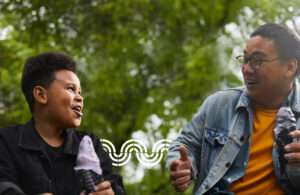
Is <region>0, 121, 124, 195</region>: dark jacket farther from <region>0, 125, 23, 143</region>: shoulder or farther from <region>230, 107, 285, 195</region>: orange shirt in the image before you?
<region>230, 107, 285, 195</region>: orange shirt

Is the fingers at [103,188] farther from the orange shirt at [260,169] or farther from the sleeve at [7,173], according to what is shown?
the orange shirt at [260,169]

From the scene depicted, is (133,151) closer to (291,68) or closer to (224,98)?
(224,98)

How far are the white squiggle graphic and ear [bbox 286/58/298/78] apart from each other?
0.89m

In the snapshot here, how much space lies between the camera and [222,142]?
3867 millimetres

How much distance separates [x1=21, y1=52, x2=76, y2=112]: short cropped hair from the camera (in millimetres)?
3723

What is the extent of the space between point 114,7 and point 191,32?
1.51 m

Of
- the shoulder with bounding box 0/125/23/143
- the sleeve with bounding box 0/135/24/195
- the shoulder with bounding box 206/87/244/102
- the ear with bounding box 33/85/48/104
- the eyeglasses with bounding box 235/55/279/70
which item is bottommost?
the sleeve with bounding box 0/135/24/195

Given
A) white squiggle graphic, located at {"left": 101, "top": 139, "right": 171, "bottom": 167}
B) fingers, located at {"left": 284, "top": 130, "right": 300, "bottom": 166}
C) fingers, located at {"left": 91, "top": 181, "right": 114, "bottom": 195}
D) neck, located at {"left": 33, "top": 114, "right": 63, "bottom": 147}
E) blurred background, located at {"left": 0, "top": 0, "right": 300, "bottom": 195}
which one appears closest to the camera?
fingers, located at {"left": 91, "top": 181, "right": 114, "bottom": 195}

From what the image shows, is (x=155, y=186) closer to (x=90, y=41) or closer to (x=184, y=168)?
(x=90, y=41)

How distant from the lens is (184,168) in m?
3.60

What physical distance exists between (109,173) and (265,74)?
88 cm

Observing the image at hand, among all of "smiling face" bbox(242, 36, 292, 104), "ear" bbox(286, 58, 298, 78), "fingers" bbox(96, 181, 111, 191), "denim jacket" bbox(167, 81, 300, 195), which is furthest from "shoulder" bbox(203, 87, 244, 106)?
"fingers" bbox(96, 181, 111, 191)

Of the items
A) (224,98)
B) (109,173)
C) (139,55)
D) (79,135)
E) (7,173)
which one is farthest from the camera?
(139,55)

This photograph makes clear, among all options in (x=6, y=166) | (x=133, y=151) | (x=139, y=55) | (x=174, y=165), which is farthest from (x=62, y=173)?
(x=139, y=55)
